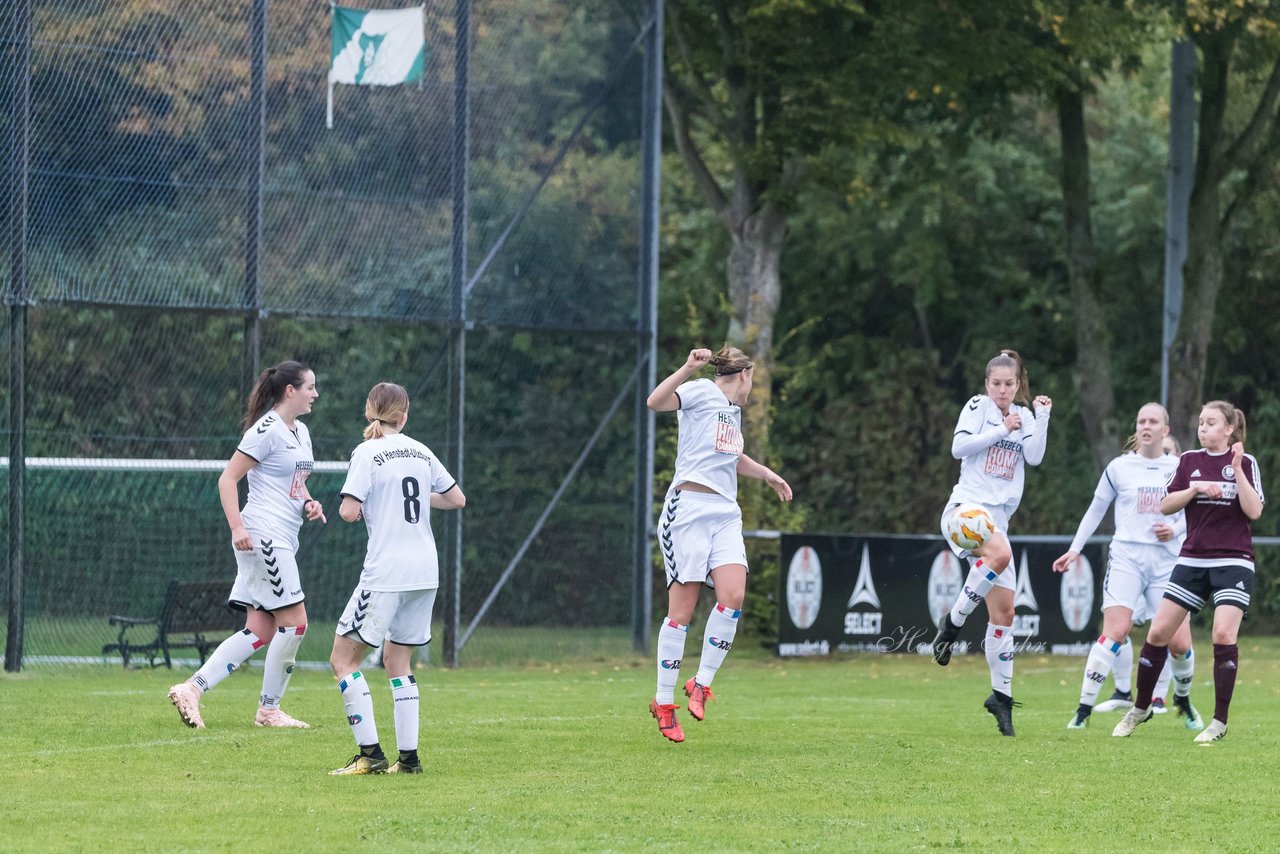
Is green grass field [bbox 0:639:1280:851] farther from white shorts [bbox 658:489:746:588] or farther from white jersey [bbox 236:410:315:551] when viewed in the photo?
white jersey [bbox 236:410:315:551]

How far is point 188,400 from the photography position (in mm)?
21172

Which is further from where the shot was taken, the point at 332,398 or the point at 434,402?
the point at 332,398

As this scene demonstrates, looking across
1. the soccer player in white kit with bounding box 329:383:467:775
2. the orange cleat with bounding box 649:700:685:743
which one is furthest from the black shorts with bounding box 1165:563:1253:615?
the soccer player in white kit with bounding box 329:383:467:775

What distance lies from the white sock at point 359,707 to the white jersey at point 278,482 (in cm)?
248

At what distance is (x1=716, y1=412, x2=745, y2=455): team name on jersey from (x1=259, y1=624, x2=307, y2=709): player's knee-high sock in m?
2.80

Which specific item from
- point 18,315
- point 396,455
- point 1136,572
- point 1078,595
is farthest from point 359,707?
point 1078,595

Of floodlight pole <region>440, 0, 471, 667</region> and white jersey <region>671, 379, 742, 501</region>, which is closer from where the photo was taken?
white jersey <region>671, 379, 742, 501</region>

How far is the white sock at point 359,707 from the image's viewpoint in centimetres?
888

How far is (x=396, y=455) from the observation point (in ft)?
29.3

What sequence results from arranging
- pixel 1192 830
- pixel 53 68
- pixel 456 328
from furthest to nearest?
1. pixel 456 328
2. pixel 53 68
3. pixel 1192 830

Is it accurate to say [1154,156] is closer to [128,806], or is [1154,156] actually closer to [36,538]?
[36,538]

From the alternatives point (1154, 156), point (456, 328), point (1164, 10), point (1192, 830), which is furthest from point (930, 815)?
point (1154, 156)

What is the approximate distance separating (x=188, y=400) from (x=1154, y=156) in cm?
1699

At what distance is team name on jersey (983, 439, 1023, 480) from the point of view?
11625 mm
